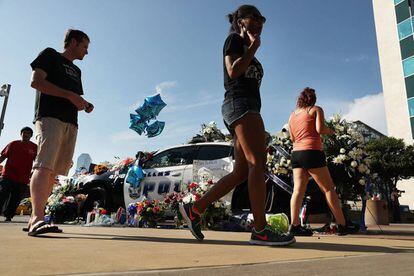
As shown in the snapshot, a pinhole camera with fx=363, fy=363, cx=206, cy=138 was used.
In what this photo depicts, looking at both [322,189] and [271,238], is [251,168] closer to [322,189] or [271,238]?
[271,238]

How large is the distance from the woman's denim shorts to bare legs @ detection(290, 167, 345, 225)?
1.63 m

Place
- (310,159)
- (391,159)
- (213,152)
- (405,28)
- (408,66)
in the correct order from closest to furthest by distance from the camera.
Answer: (310,159) → (213,152) → (391,159) → (408,66) → (405,28)

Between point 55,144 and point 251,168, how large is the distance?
6.35 feet

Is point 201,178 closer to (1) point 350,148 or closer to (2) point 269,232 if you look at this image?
(1) point 350,148

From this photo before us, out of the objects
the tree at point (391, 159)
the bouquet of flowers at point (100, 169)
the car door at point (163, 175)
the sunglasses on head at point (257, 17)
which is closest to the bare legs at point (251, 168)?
the sunglasses on head at point (257, 17)

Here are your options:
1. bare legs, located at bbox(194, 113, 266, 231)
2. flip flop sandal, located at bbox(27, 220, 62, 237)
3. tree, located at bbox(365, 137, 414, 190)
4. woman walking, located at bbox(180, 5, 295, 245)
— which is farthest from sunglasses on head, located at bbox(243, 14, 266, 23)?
tree, located at bbox(365, 137, 414, 190)

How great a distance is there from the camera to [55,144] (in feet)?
11.6

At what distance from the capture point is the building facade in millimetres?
31984

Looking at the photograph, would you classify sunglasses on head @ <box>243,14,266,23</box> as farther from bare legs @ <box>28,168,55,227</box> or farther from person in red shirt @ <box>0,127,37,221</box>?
person in red shirt @ <box>0,127,37,221</box>

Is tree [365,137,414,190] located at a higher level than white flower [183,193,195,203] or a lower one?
higher

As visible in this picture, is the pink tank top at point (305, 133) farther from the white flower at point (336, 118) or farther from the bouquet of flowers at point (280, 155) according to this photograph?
the white flower at point (336, 118)

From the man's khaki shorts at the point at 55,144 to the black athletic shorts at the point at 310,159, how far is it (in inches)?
104

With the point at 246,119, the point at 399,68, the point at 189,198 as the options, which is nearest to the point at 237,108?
the point at 246,119

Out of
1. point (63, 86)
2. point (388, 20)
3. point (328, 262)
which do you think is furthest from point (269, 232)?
point (388, 20)
